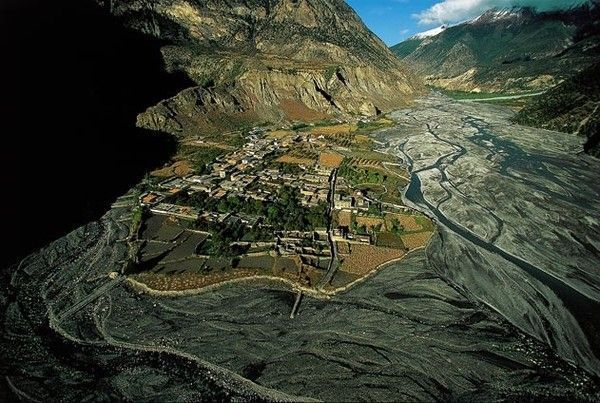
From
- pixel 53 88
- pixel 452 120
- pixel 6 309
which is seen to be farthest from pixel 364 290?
pixel 452 120

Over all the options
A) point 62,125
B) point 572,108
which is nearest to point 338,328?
point 62,125

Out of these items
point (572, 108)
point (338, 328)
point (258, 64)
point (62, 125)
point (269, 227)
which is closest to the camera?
point (338, 328)

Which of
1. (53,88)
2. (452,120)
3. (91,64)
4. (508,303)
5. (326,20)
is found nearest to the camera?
(508,303)

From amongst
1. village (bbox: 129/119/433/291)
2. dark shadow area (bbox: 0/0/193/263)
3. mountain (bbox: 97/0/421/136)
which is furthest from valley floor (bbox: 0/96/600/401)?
mountain (bbox: 97/0/421/136)

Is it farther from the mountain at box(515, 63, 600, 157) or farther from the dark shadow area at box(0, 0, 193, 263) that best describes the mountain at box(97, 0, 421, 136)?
the mountain at box(515, 63, 600, 157)

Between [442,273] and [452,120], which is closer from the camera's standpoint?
[442,273]

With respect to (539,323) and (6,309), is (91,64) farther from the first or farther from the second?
(539,323)

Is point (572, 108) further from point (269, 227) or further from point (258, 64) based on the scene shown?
point (269, 227)

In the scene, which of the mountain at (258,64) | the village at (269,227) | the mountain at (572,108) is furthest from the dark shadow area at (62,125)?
the mountain at (572,108)
